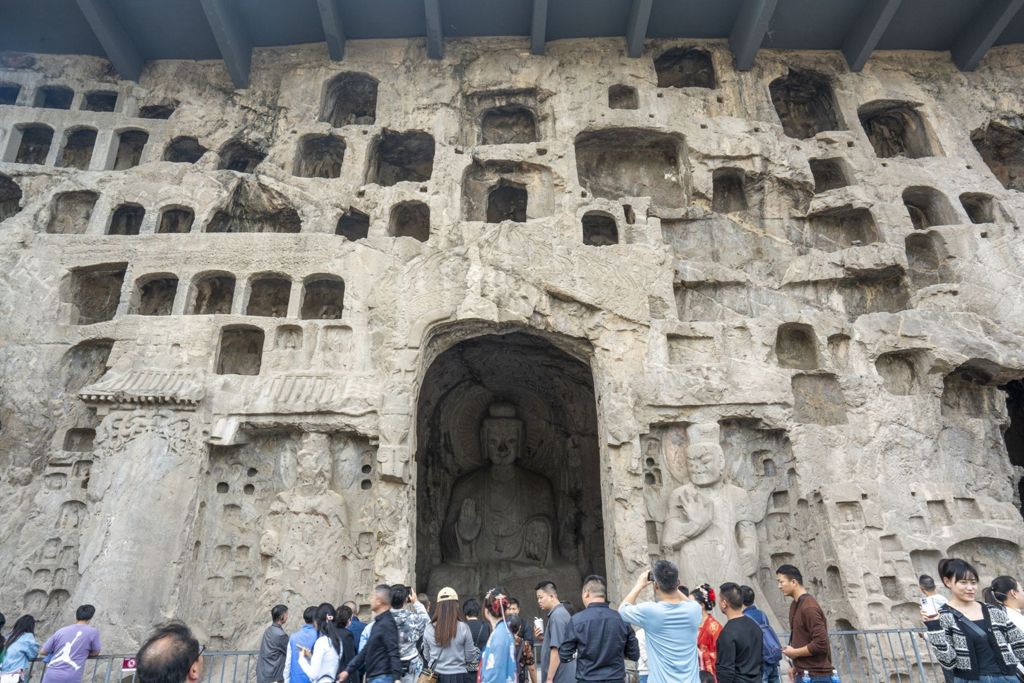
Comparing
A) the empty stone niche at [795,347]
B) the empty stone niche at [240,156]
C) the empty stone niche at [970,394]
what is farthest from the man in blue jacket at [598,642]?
the empty stone niche at [240,156]

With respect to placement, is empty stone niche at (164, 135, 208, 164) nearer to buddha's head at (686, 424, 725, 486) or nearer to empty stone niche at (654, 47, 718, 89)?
empty stone niche at (654, 47, 718, 89)

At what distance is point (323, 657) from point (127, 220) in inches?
505

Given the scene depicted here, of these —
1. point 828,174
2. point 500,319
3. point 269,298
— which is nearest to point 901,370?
point 828,174

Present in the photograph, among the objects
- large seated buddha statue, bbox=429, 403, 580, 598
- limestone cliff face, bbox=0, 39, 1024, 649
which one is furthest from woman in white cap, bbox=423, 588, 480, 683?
large seated buddha statue, bbox=429, 403, 580, 598

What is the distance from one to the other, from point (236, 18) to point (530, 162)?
7845mm

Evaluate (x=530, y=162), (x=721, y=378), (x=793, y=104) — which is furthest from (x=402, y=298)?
(x=793, y=104)

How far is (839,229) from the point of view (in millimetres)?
14289

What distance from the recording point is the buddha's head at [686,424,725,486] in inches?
402

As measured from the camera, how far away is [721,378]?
11.0 m

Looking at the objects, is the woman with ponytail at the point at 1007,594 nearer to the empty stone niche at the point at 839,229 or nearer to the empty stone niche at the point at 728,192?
the empty stone niche at the point at 839,229

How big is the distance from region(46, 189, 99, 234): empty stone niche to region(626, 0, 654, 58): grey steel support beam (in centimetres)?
1235

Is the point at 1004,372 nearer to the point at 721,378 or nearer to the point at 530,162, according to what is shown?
the point at 721,378

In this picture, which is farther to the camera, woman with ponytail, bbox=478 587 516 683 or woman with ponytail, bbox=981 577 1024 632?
woman with ponytail, bbox=478 587 516 683

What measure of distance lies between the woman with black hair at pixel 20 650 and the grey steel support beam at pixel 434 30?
1341cm
